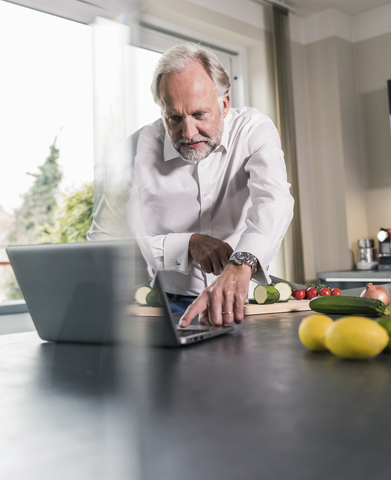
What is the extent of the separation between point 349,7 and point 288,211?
9.52ft

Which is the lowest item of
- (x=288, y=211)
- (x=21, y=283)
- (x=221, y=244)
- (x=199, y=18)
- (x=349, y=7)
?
(x=21, y=283)

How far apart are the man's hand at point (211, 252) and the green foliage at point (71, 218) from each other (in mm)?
1173

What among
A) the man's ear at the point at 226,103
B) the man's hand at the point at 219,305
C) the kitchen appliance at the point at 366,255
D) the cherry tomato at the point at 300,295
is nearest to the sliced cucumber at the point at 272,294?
the cherry tomato at the point at 300,295

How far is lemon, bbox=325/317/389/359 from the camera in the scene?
0.61m

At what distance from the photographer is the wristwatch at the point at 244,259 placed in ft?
3.77

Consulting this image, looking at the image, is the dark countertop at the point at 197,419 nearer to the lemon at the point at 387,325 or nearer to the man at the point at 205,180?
the lemon at the point at 387,325

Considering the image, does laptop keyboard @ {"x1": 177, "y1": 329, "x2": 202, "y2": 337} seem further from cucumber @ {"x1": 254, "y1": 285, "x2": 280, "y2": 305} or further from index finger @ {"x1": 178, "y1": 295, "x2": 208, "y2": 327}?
cucumber @ {"x1": 254, "y1": 285, "x2": 280, "y2": 305}

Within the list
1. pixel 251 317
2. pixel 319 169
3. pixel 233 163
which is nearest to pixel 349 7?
pixel 319 169

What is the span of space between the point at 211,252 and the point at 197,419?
0.93 meters

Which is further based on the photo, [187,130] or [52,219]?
[52,219]

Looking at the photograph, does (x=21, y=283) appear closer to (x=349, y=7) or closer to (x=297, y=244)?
(x=297, y=244)

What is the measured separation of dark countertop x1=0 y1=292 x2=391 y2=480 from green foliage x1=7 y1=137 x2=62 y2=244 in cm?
185

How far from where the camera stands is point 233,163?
5.64 feet

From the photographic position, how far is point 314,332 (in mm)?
665
